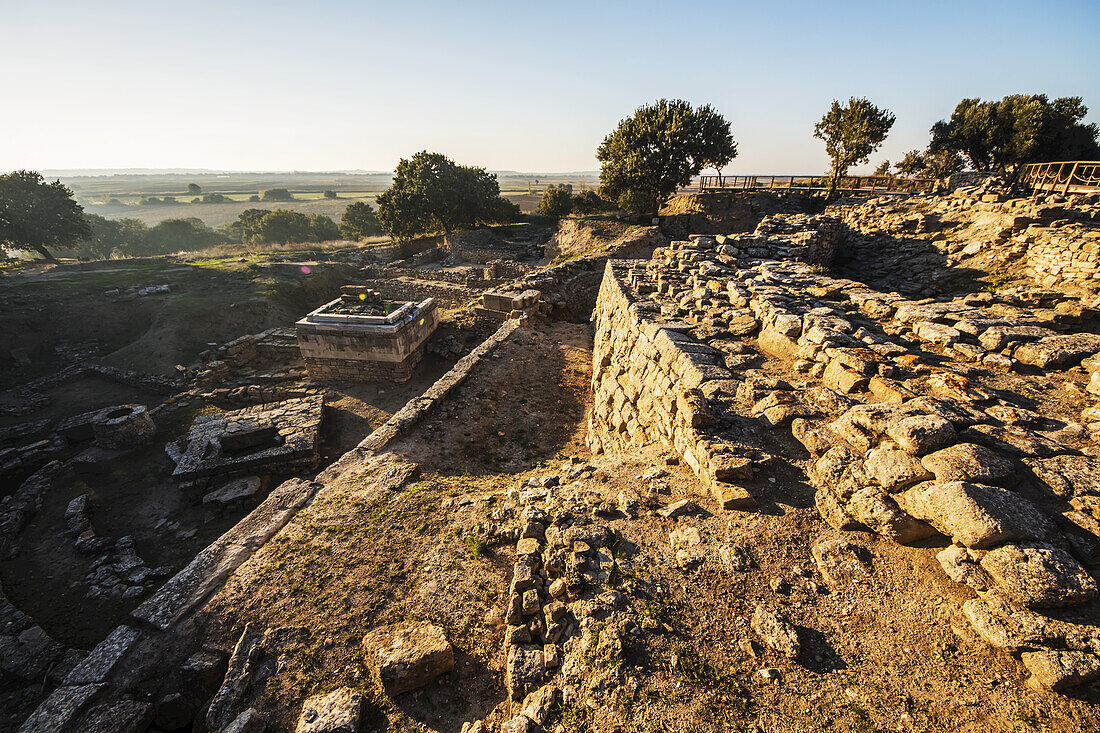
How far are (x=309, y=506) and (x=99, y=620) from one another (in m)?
3.78

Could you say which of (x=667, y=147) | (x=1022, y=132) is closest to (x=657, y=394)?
(x=667, y=147)

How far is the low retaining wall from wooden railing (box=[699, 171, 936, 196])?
73.3 ft

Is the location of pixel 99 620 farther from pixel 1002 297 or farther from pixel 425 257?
pixel 425 257

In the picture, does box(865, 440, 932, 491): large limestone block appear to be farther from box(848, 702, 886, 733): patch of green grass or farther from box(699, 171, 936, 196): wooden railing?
box(699, 171, 936, 196): wooden railing

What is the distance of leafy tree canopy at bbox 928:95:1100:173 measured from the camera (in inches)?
997

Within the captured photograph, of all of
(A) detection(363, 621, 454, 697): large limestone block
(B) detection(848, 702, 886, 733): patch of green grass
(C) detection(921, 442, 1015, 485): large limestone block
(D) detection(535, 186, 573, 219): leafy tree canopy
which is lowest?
(A) detection(363, 621, 454, 697): large limestone block

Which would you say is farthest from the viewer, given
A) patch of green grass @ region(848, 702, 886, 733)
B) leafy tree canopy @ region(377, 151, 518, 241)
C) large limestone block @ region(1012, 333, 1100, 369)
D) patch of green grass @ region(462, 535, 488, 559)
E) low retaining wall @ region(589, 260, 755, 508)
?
leafy tree canopy @ region(377, 151, 518, 241)

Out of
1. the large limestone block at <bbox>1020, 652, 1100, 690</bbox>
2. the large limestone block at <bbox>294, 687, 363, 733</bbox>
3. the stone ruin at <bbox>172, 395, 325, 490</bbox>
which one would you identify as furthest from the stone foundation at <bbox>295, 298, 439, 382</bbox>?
the large limestone block at <bbox>1020, 652, 1100, 690</bbox>

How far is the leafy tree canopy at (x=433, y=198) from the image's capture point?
3088 centimetres

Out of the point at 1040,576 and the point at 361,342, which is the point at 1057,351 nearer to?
the point at 1040,576

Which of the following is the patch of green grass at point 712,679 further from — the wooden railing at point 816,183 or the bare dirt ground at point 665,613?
the wooden railing at point 816,183

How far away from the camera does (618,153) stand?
27812mm

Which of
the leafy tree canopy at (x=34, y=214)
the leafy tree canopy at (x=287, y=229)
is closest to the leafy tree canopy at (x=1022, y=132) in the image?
the leafy tree canopy at (x=287, y=229)

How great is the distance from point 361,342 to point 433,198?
2277cm
